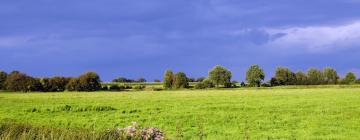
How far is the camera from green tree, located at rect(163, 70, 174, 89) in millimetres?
96812

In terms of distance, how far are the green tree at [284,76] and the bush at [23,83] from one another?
50.0 m

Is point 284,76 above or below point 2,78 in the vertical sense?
above

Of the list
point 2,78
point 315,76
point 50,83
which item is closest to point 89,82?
point 50,83

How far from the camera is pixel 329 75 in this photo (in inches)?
4097

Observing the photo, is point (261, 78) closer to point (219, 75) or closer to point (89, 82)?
point (219, 75)

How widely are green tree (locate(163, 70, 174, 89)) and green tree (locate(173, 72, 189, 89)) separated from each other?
4.24ft

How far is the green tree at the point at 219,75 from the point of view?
98.4 metres

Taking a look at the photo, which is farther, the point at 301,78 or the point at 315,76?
the point at 315,76

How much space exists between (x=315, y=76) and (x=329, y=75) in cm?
344

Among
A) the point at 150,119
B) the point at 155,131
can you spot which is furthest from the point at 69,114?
the point at 155,131

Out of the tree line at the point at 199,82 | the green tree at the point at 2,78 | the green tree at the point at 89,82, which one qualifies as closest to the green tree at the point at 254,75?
the tree line at the point at 199,82

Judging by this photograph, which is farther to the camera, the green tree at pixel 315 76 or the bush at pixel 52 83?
the green tree at pixel 315 76

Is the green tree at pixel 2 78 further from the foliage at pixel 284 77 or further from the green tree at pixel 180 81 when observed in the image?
the foliage at pixel 284 77

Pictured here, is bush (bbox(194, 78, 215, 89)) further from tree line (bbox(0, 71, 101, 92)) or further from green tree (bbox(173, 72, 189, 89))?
tree line (bbox(0, 71, 101, 92))
